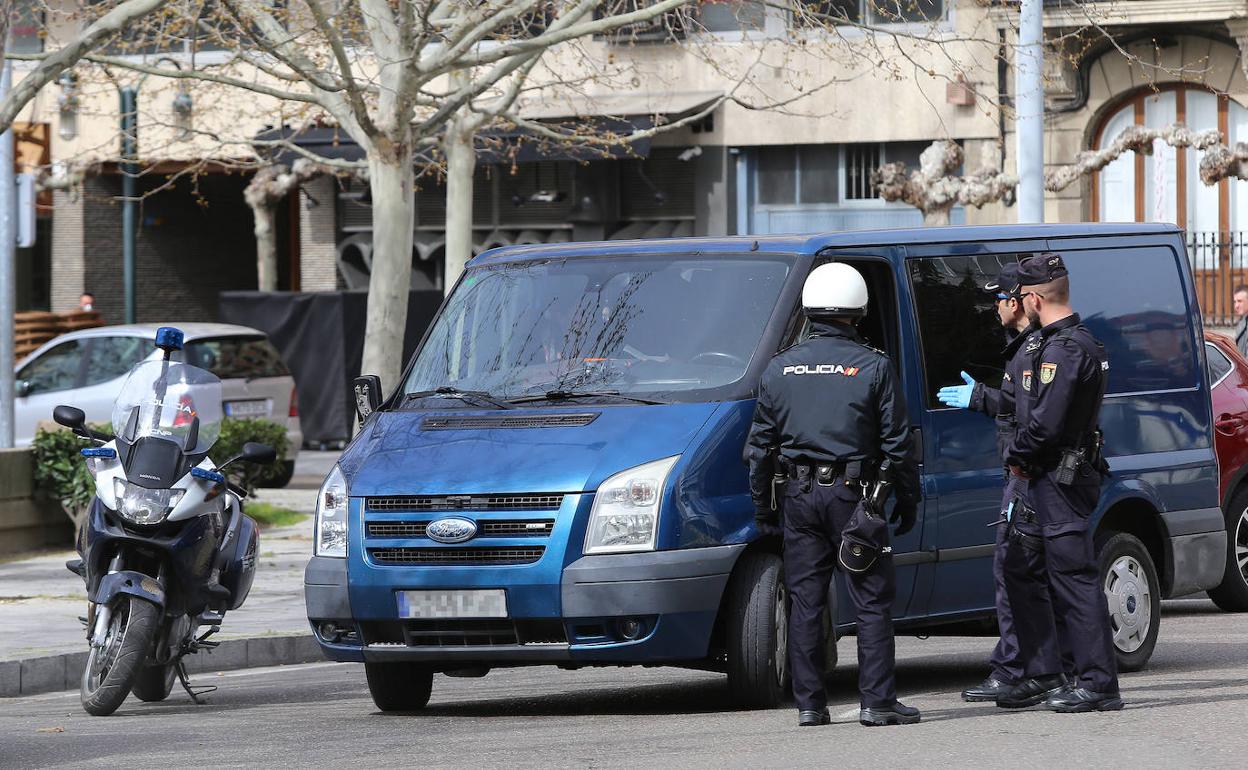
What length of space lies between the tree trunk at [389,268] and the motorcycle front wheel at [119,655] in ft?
26.6

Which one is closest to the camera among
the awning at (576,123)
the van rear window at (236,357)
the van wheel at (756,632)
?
the van wheel at (756,632)

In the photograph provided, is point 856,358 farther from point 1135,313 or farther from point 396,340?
point 396,340

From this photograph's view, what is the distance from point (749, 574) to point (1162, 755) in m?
1.82

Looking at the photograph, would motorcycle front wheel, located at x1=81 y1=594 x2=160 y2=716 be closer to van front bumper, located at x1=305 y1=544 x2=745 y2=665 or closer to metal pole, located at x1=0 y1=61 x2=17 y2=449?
van front bumper, located at x1=305 y1=544 x2=745 y2=665

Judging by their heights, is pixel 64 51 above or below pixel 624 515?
above

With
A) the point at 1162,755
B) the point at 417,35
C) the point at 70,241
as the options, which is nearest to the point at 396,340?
the point at 417,35

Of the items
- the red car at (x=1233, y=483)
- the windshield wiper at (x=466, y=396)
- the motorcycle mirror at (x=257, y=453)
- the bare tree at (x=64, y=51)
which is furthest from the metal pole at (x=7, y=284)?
the red car at (x=1233, y=483)

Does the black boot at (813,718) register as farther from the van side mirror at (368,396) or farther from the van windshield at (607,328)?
the van side mirror at (368,396)

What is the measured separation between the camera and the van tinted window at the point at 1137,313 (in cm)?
965

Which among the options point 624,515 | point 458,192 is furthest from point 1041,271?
point 458,192

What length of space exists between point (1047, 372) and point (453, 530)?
7.37 ft

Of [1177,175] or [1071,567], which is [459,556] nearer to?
[1071,567]

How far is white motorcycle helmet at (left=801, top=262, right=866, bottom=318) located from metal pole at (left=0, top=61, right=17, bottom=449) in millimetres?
11180

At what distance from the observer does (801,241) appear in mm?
8875
